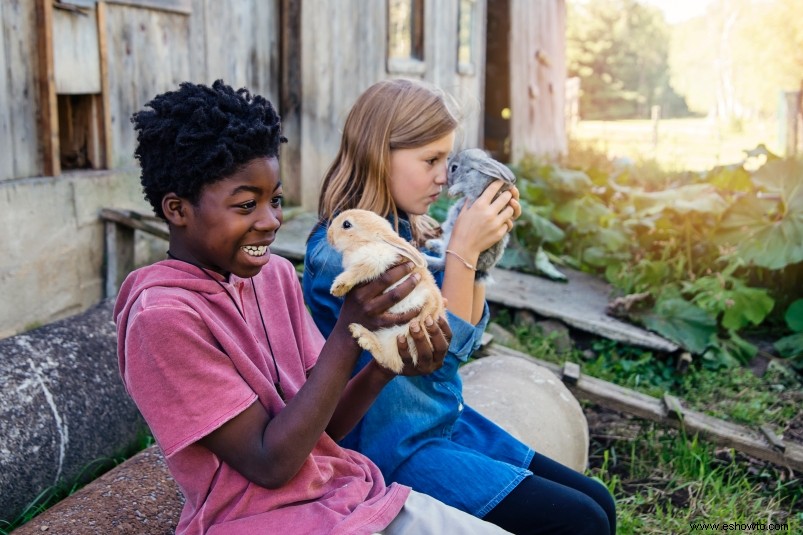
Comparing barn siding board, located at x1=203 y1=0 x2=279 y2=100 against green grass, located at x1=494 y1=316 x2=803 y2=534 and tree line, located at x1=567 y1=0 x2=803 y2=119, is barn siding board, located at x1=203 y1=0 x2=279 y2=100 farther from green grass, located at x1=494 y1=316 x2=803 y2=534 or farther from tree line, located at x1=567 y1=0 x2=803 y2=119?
tree line, located at x1=567 y1=0 x2=803 y2=119

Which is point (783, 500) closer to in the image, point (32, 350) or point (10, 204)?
point (32, 350)

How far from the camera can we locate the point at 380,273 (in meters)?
1.84

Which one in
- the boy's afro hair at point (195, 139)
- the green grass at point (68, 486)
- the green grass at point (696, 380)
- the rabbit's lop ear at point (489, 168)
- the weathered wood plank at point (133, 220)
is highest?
the boy's afro hair at point (195, 139)

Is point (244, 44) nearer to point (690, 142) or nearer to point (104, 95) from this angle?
point (104, 95)

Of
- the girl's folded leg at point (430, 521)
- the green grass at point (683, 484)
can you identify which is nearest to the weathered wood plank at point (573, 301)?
the green grass at point (683, 484)

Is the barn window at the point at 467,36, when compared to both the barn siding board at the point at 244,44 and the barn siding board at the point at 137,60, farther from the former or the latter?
the barn siding board at the point at 137,60

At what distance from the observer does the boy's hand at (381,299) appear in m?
1.83

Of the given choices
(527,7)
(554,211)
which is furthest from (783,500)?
(527,7)

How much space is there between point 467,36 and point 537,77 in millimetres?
2041

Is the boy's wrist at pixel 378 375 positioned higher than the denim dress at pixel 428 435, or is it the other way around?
the boy's wrist at pixel 378 375

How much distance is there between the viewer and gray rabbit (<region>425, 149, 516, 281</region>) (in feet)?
9.01

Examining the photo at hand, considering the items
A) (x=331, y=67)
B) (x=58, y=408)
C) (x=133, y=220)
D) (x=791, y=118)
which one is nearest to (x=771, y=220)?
(x=331, y=67)

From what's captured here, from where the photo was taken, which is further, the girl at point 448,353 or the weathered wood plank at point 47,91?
the weathered wood plank at point 47,91

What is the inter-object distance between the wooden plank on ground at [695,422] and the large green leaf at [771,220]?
1.94m
